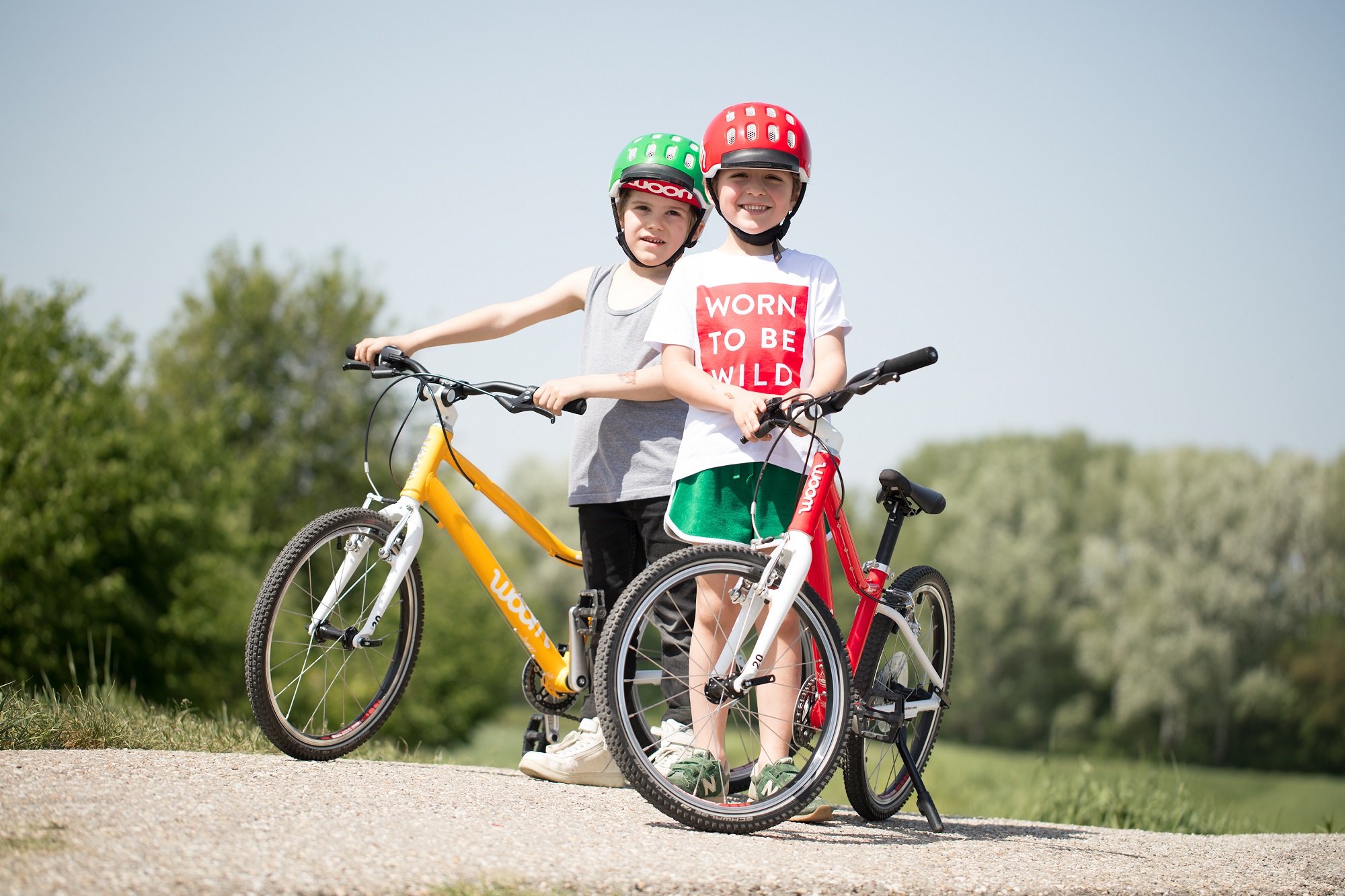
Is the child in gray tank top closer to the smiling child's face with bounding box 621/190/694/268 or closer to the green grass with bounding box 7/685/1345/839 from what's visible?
the smiling child's face with bounding box 621/190/694/268

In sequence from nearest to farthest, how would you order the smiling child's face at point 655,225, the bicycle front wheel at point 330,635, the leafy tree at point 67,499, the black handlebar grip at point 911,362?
the black handlebar grip at point 911,362, the bicycle front wheel at point 330,635, the smiling child's face at point 655,225, the leafy tree at point 67,499

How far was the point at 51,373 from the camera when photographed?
2008 centimetres

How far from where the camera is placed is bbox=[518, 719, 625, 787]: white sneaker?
3.89 meters

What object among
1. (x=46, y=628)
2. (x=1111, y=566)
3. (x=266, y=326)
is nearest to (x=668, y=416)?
(x=46, y=628)

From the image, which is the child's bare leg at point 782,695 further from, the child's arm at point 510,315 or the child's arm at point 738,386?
the child's arm at point 510,315

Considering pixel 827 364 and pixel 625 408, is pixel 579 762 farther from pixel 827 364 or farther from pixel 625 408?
pixel 827 364

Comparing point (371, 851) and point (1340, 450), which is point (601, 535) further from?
point (1340, 450)

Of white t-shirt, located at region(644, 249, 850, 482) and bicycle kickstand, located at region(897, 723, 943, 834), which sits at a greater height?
white t-shirt, located at region(644, 249, 850, 482)

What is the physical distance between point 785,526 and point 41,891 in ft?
7.05

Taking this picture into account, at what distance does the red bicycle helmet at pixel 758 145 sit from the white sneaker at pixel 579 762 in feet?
6.41

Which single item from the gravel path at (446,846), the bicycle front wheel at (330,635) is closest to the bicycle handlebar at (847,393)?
the gravel path at (446,846)

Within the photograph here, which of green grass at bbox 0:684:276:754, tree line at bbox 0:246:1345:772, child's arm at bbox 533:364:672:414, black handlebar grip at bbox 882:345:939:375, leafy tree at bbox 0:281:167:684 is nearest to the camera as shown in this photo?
black handlebar grip at bbox 882:345:939:375

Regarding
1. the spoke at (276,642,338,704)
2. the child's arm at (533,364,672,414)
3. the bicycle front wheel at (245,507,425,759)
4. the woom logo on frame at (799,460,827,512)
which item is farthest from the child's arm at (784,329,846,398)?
the spoke at (276,642,338,704)

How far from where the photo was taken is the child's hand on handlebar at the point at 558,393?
12.0 ft
